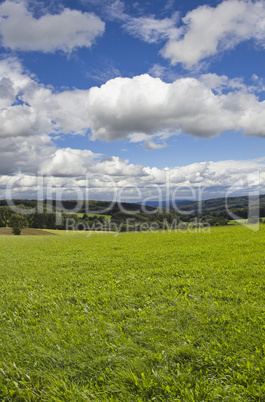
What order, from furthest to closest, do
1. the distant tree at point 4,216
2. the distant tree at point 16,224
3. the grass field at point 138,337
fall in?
the distant tree at point 4,216 < the distant tree at point 16,224 < the grass field at point 138,337

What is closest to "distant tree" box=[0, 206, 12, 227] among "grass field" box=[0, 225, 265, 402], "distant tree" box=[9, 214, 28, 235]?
"distant tree" box=[9, 214, 28, 235]

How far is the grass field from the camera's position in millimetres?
4184

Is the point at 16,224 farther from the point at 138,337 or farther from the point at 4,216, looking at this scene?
the point at 138,337

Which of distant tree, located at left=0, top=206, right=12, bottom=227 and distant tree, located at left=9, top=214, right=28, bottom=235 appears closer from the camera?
distant tree, located at left=9, top=214, right=28, bottom=235

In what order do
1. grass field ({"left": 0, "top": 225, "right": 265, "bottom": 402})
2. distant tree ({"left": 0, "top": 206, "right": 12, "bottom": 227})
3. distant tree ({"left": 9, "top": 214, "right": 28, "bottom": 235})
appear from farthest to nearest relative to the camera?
distant tree ({"left": 0, "top": 206, "right": 12, "bottom": 227}) < distant tree ({"left": 9, "top": 214, "right": 28, "bottom": 235}) < grass field ({"left": 0, "top": 225, "right": 265, "bottom": 402})

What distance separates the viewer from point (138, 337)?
5527 millimetres

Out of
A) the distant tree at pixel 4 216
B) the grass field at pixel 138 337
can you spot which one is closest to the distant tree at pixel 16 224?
the distant tree at pixel 4 216

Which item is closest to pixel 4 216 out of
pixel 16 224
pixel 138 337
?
pixel 16 224

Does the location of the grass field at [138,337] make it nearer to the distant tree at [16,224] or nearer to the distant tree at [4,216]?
the distant tree at [16,224]

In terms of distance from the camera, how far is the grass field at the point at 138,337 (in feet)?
13.7

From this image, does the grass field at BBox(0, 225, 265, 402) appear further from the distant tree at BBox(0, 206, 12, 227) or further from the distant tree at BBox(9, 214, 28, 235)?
the distant tree at BBox(0, 206, 12, 227)

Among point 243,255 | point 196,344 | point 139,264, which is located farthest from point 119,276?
point 243,255

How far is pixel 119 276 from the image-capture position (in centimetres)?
1052

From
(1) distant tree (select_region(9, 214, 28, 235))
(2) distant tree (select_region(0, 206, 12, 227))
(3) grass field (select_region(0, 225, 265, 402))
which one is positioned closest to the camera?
(3) grass field (select_region(0, 225, 265, 402))
